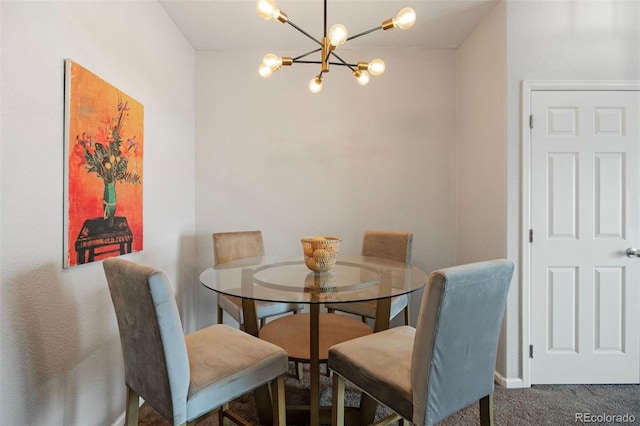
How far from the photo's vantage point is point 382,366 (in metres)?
1.30

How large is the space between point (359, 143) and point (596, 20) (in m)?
1.89

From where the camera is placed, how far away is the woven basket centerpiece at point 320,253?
1780 millimetres

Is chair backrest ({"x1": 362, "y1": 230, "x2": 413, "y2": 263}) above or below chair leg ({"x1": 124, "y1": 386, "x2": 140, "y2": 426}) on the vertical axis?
above

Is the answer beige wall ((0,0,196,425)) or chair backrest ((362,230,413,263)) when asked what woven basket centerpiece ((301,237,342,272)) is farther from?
beige wall ((0,0,196,425))

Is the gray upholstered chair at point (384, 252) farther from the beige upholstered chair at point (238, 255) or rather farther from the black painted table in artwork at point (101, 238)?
the black painted table in artwork at point (101, 238)

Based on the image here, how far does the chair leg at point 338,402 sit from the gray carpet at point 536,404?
72 centimetres

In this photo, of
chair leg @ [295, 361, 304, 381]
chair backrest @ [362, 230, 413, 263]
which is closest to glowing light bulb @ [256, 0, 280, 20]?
chair backrest @ [362, 230, 413, 263]

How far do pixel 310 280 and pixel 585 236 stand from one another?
199cm

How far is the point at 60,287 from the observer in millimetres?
1391

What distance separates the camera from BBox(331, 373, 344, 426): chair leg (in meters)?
1.38

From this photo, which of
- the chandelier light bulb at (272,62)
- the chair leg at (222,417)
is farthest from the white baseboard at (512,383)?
the chandelier light bulb at (272,62)

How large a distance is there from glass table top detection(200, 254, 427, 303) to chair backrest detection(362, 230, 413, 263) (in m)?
0.36

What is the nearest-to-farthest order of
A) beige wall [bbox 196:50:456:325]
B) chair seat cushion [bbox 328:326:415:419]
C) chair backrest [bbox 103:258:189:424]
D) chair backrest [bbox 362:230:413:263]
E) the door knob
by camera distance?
chair backrest [bbox 103:258:189:424], chair seat cushion [bbox 328:326:415:419], the door knob, chair backrest [bbox 362:230:413:263], beige wall [bbox 196:50:456:325]

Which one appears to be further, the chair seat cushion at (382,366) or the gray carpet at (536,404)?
the gray carpet at (536,404)
